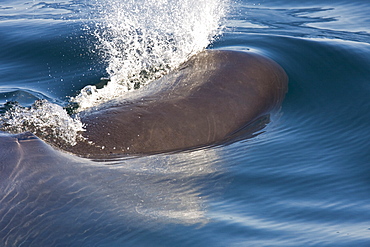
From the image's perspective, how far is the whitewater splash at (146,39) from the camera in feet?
22.4

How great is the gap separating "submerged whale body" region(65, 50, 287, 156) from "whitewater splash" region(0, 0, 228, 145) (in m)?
0.28

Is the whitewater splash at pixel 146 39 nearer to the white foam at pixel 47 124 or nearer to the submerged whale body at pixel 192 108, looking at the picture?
the submerged whale body at pixel 192 108

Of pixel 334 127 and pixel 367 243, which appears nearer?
pixel 367 243

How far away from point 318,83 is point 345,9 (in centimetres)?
607

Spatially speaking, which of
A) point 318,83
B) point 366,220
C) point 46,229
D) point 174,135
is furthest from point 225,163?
point 318,83

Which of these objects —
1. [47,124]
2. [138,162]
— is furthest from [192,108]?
[47,124]

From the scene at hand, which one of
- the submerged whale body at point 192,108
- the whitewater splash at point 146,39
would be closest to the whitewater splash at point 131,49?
the whitewater splash at point 146,39

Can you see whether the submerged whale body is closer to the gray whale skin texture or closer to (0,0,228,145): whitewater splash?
the gray whale skin texture

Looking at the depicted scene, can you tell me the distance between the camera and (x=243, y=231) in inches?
148

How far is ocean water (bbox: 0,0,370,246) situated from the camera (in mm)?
3688

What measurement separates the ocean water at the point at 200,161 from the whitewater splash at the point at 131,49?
30mm

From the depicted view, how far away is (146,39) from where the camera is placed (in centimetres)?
889

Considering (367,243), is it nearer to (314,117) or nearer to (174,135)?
(174,135)

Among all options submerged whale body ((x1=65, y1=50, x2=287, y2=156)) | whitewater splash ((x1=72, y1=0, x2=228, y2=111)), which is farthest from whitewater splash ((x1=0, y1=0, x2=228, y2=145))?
submerged whale body ((x1=65, y1=50, x2=287, y2=156))
